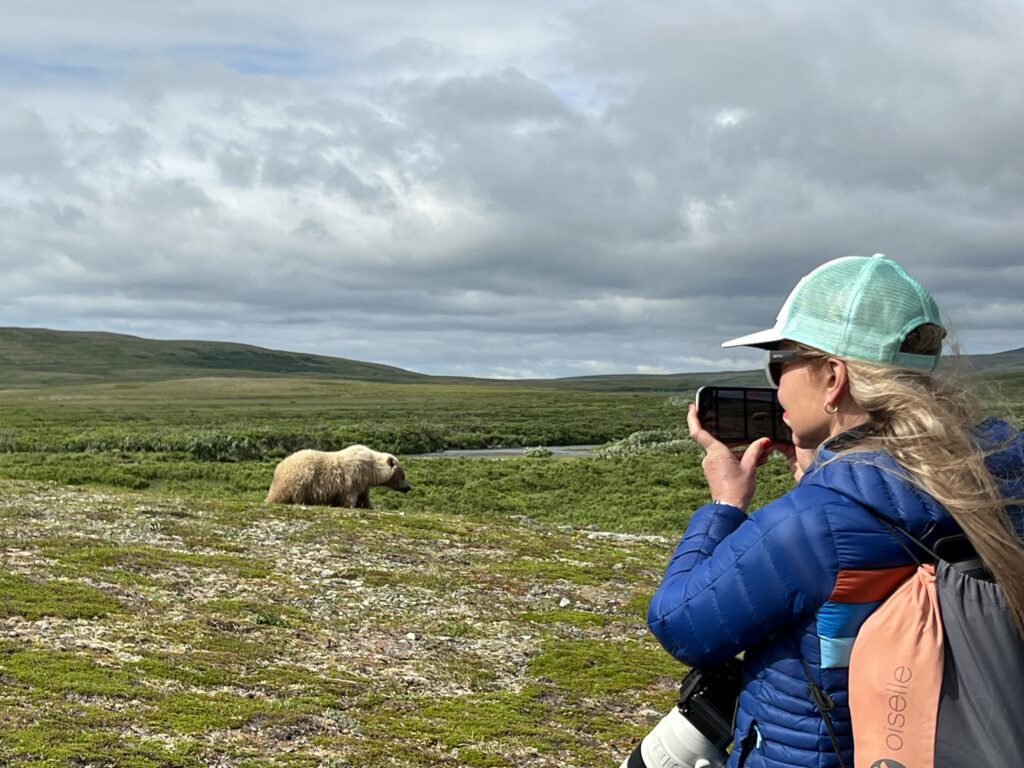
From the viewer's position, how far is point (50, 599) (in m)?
12.9

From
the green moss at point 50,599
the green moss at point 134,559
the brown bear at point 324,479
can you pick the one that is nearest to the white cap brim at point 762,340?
the green moss at point 50,599

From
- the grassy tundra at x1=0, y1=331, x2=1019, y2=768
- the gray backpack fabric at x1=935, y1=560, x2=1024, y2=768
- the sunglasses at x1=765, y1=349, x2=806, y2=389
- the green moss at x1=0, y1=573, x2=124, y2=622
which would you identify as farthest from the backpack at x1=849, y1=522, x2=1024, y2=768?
the green moss at x1=0, y1=573, x2=124, y2=622

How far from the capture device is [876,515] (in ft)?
10.0

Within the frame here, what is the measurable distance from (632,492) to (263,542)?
19.1 m

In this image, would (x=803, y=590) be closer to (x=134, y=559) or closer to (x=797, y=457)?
(x=797, y=457)

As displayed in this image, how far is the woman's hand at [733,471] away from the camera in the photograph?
148 inches

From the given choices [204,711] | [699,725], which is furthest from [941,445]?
[204,711]

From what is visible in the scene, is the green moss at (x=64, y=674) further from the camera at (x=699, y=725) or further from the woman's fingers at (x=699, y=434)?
the woman's fingers at (x=699, y=434)

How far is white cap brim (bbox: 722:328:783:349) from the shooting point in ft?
11.6

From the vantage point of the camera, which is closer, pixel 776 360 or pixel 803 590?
pixel 803 590

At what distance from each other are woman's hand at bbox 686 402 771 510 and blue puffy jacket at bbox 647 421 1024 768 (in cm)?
35

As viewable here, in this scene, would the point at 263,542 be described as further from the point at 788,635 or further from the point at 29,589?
the point at 788,635

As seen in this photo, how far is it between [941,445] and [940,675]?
0.69 metres

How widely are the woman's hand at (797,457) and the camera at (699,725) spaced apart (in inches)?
29.7
